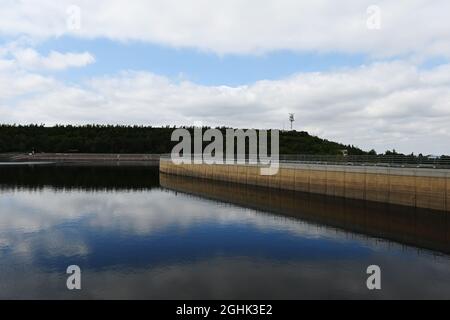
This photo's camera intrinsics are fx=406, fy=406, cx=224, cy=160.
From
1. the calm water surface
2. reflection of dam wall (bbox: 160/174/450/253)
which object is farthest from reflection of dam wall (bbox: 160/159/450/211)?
the calm water surface

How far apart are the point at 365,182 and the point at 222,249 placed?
24.7 metres

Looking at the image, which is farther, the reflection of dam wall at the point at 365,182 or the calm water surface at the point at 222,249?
the reflection of dam wall at the point at 365,182

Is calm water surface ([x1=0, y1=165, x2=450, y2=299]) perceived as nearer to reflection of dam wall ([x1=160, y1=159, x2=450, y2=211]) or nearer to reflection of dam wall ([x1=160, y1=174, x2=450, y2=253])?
reflection of dam wall ([x1=160, y1=174, x2=450, y2=253])

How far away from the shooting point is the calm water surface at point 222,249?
741 inches

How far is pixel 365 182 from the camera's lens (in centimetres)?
4491

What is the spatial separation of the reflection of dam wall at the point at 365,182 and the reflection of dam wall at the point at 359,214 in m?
0.89

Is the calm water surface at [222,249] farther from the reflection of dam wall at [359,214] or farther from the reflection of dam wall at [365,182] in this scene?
the reflection of dam wall at [365,182]

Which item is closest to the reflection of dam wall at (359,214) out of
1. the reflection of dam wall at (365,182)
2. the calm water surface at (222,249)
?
the calm water surface at (222,249)

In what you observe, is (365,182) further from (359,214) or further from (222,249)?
(222,249)

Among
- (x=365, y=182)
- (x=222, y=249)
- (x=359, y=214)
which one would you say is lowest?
(x=222, y=249)

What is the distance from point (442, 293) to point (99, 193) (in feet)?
156

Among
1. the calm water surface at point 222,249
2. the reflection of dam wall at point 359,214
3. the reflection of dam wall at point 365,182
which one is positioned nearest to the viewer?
the calm water surface at point 222,249

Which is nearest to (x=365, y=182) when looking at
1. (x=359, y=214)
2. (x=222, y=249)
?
(x=359, y=214)

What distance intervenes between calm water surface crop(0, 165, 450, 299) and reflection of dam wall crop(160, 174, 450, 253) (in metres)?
0.12
